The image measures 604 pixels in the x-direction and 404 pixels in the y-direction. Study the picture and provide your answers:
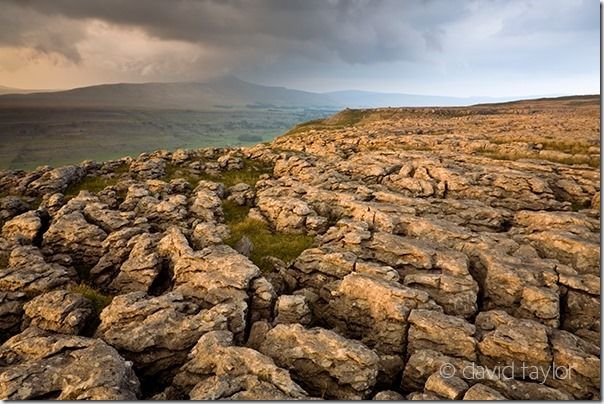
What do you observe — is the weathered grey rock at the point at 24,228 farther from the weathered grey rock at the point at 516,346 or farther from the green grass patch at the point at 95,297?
the weathered grey rock at the point at 516,346

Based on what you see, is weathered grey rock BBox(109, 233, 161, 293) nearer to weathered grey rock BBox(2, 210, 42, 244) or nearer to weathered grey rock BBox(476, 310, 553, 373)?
weathered grey rock BBox(2, 210, 42, 244)

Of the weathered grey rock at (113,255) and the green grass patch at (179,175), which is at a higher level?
the green grass patch at (179,175)

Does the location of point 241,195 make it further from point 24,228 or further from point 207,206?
point 24,228

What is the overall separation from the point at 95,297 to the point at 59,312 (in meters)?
3.33

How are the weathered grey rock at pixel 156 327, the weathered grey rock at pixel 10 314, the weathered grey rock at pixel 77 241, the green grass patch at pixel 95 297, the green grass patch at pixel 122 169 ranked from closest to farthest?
the weathered grey rock at pixel 156 327, the weathered grey rock at pixel 10 314, the green grass patch at pixel 95 297, the weathered grey rock at pixel 77 241, the green grass patch at pixel 122 169

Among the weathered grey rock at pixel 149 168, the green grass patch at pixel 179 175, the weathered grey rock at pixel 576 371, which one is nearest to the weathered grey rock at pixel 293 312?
the weathered grey rock at pixel 576 371

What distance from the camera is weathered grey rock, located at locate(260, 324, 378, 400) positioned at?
1677 cm

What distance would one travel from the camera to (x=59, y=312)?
2027 cm

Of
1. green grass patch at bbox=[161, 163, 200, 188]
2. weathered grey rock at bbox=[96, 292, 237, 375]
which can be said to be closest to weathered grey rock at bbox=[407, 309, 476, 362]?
weathered grey rock at bbox=[96, 292, 237, 375]

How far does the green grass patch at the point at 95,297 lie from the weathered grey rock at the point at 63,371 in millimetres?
4598

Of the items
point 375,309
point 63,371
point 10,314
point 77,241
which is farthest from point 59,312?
point 375,309

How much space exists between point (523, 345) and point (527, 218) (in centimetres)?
1826

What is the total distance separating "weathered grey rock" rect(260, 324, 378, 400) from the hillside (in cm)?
7

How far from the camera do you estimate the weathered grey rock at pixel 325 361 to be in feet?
55.0
